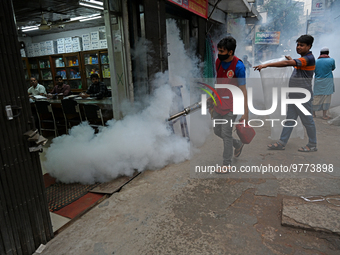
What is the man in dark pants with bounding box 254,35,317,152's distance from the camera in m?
3.93

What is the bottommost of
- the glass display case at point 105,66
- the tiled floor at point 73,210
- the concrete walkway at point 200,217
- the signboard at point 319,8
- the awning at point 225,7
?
the concrete walkway at point 200,217

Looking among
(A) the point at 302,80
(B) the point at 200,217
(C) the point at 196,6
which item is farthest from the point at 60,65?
(B) the point at 200,217

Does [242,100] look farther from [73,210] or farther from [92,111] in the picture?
[92,111]

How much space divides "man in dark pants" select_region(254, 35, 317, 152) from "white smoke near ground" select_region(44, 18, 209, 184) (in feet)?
6.13

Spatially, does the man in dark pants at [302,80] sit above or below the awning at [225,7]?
below

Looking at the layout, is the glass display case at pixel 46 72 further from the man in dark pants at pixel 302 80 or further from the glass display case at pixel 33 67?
the man in dark pants at pixel 302 80

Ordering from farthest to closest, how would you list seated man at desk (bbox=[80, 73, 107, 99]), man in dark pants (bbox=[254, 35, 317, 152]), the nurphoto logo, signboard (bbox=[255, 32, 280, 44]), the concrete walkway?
1. signboard (bbox=[255, 32, 280, 44])
2. seated man at desk (bbox=[80, 73, 107, 99])
3. man in dark pants (bbox=[254, 35, 317, 152])
4. the nurphoto logo
5. the concrete walkway

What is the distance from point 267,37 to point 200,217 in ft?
69.2

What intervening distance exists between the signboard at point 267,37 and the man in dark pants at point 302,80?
1799 cm

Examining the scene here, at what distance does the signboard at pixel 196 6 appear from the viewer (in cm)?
585

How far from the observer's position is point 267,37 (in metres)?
20.1

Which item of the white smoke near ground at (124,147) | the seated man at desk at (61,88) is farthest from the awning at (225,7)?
the seated man at desk at (61,88)

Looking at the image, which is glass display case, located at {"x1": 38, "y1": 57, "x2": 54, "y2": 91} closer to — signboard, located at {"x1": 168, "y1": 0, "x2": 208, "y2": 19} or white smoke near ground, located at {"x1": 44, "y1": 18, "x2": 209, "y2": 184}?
signboard, located at {"x1": 168, "y1": 0, "x2": 208, "y2": 19}

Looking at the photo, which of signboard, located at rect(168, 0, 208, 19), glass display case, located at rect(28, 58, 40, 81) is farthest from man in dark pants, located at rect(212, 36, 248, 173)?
glass display case, located at rect(28, 58, 40, 81)
